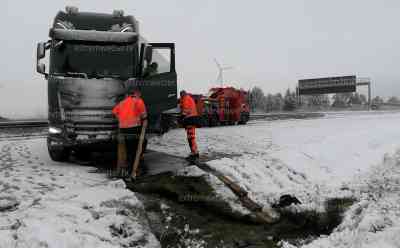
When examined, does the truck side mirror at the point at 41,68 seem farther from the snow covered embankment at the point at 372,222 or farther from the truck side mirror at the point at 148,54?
the snow covered embankment at the point at 372,222

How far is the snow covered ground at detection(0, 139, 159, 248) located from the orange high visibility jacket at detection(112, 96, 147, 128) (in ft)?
3.68

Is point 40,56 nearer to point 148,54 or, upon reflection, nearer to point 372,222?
point 148,54

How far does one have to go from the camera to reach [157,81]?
9.01 metres

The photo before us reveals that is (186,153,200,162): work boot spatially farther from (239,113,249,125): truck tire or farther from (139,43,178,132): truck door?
(239,113,249,125): truck tire

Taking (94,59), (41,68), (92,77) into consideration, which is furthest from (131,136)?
(41,68)

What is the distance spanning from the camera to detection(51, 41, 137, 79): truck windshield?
8.27 meters

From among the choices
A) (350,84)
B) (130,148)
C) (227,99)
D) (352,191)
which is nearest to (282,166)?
(352,191)

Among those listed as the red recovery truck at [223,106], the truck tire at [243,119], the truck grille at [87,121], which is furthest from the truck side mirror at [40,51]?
the truck tire at [243,119]

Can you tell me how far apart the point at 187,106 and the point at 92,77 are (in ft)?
8.34

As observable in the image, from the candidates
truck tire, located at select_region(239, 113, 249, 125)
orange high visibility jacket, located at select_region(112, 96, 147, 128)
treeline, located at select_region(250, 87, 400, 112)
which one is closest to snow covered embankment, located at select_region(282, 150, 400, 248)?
orange high visibility jacket, located at select_region(112, 96, 147, 128)

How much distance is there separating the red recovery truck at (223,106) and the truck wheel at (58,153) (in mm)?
13558

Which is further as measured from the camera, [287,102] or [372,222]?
[287,102]

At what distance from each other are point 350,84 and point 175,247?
68.0 m

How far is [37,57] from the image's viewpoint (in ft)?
27.7
